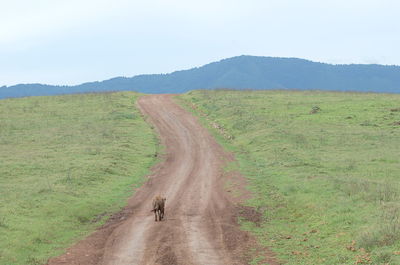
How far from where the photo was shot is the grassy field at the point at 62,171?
18984mm

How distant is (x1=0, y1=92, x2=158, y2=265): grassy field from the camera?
19.0 metres

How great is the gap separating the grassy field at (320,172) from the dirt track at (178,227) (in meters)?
1.68

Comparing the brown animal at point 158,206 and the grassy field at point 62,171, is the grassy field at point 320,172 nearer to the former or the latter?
the brown animal at point 158,206

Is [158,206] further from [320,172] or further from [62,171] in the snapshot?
[320,172]

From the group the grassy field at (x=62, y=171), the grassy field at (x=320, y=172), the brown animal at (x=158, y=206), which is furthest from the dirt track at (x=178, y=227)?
the grassy field at (x=320, y=172)

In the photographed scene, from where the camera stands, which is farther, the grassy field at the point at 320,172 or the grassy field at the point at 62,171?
the grassy field at the point at 62,171

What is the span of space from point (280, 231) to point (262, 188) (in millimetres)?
8100

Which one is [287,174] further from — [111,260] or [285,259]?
[111,260]

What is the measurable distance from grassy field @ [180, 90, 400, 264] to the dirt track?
1675mm

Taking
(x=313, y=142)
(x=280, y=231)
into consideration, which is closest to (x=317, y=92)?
(x=313, y=142)

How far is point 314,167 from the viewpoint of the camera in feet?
102

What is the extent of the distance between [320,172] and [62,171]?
17.3 m

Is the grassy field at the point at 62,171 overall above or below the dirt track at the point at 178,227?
above

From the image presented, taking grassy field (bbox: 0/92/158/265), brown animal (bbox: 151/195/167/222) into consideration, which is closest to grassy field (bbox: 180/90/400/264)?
brown animal (bbox: 151/195/167/222)
